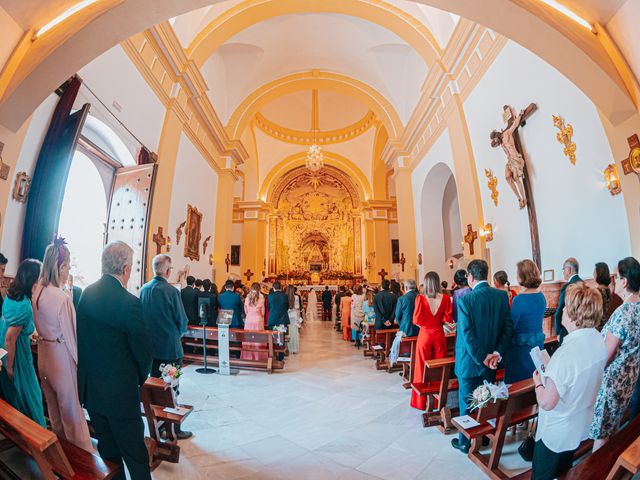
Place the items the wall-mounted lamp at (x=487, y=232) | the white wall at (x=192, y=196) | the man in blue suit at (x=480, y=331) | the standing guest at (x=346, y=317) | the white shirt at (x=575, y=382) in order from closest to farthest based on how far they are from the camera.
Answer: the white shirt at (x=575, y=382), the man in blue suit at (x=480, y=331), the wall-mounted lamp at (x=487, y=232), the white wall at (x=192, y=196), the standing guest at (x=346, y=317)

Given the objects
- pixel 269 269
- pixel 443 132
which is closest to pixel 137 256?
pixel 443 132

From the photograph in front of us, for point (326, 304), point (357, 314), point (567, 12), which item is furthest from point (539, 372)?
point (326, 304)

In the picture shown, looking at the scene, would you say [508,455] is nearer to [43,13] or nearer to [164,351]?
[164,351]

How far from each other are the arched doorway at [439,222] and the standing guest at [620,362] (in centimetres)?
858

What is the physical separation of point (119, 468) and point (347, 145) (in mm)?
18869

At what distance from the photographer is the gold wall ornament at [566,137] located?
457 cm

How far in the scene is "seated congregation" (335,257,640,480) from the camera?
1.73 meters

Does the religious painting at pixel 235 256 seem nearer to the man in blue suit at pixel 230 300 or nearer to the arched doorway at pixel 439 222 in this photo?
the arched doorway at pixel 439 222

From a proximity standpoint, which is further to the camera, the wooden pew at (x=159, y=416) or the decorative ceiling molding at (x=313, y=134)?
the decorative ceiling molding at (x=313, y=134)

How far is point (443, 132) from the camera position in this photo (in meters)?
9.31

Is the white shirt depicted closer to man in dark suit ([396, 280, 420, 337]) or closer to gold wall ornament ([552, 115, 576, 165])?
man in dark suit ([396, 280, 420, 337])

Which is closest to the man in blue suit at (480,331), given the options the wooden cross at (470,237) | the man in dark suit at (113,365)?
the man in dark suit at (113,365)

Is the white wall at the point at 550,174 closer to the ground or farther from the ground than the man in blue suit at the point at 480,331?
farther from the ground

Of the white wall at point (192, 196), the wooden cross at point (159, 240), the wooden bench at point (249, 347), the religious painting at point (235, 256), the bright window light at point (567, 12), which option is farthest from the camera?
the religious painting at point (235, 256)
